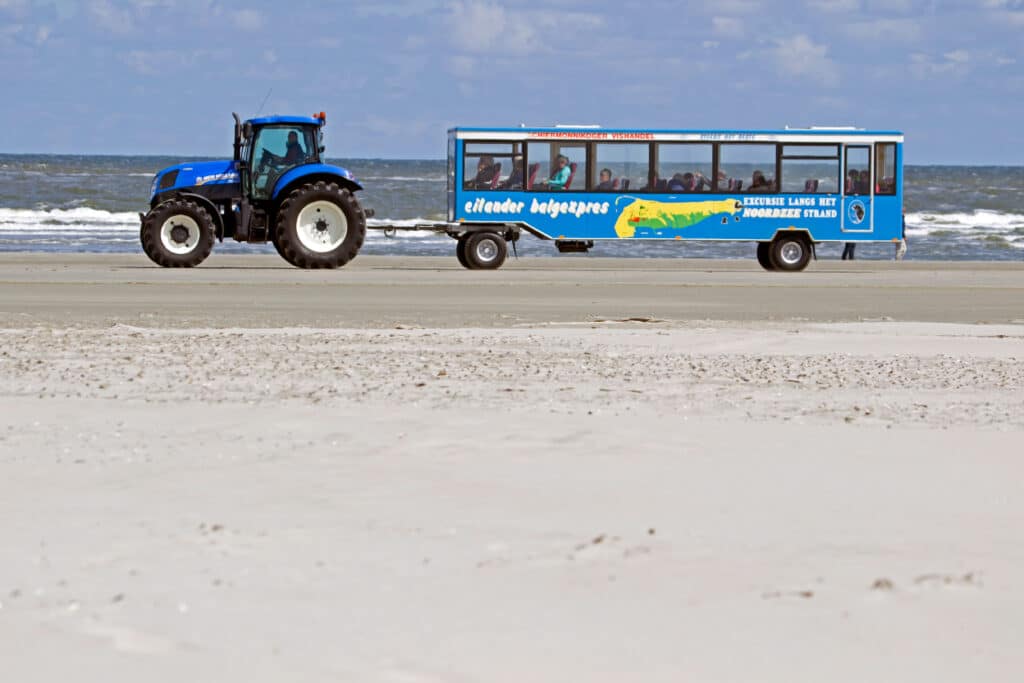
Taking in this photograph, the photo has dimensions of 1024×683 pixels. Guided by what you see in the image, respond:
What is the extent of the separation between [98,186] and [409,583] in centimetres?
6954

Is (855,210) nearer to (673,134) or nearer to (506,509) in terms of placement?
(673,134)

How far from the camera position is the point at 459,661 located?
4.24 meters

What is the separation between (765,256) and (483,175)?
16.1 ft

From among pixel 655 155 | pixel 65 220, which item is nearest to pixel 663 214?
pixel 655 155

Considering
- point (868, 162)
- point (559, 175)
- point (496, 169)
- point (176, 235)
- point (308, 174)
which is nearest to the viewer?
point (308, 174)

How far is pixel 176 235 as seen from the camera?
994 inches

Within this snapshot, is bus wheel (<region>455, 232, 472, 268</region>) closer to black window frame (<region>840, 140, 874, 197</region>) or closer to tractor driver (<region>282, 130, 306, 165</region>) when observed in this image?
tractor driver (<region>282, 130, 306, 165</region>)

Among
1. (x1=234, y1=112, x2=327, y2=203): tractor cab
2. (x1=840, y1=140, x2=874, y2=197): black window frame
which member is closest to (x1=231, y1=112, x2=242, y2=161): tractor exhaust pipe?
(x1=234, y1=112, x2=327, y2=203): tractor cab

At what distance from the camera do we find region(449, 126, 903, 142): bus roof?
2717 centimetres

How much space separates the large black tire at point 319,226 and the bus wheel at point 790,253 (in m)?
7.10

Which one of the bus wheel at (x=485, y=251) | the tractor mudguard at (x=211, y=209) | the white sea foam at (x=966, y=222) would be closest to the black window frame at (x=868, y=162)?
the bus wheel at (x=485, y=251)

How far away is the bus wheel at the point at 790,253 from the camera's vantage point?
27.8 m

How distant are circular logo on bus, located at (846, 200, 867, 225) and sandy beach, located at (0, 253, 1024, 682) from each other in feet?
47.3

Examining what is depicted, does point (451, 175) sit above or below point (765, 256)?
above
